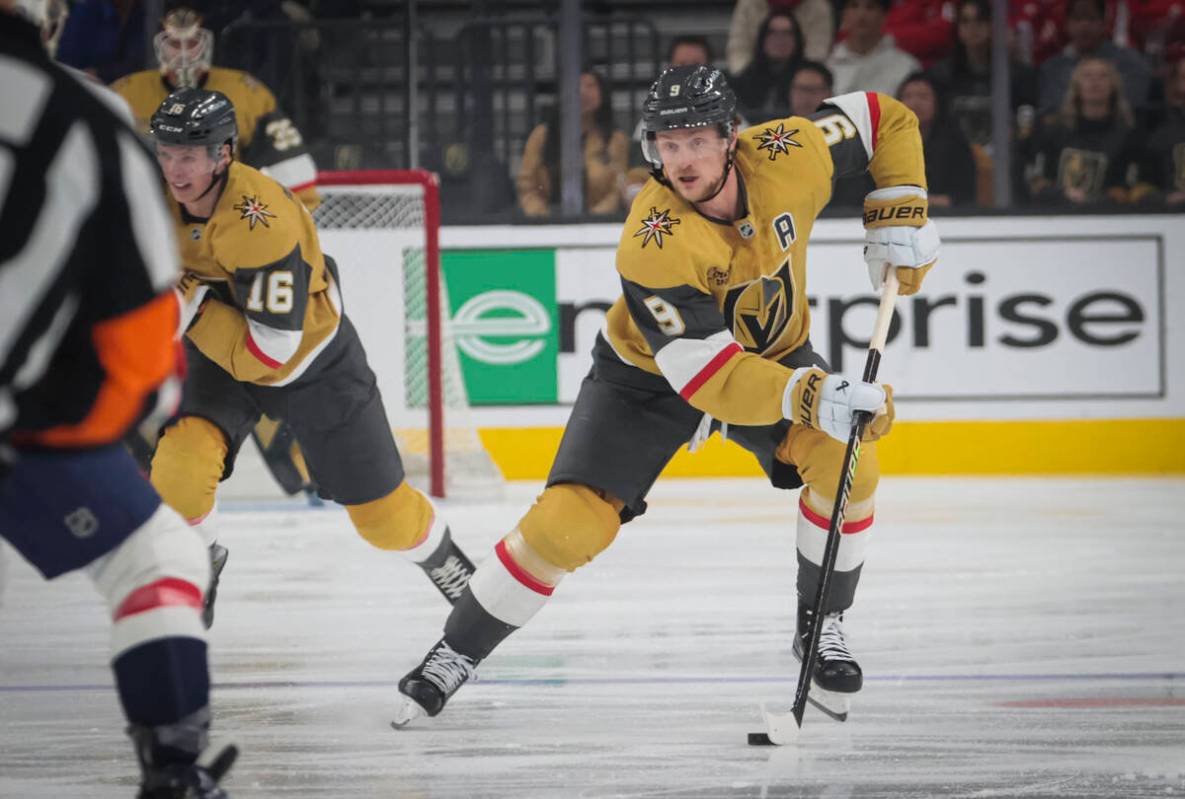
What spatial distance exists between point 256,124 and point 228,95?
120mm

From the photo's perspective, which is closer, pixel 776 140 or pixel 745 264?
pixel 745 264

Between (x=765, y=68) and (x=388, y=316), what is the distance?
184 cm

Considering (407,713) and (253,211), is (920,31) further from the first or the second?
(407,713)

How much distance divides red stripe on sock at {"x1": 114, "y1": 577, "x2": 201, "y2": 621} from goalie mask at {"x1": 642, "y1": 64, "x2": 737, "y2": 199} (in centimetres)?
122

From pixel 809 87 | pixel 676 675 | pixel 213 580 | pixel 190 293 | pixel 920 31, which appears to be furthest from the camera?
pixel 920 31

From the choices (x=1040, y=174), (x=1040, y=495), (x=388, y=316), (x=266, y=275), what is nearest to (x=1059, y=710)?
(x=266, y=275)

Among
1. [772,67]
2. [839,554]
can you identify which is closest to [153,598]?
[839,554]

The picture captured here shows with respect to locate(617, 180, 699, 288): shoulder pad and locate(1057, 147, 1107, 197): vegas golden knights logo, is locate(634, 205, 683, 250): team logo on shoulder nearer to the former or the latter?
locate(617, 180, 699, 288): shoulder pad

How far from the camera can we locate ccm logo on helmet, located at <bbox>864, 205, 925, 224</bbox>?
303 cm

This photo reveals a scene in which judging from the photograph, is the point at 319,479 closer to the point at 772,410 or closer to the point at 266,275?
the point at 266,275

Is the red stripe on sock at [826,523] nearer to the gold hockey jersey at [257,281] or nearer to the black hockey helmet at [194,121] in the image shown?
the gold hockey jersey at [257,281]

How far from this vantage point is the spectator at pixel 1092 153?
21.7ft

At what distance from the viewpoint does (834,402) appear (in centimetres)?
259

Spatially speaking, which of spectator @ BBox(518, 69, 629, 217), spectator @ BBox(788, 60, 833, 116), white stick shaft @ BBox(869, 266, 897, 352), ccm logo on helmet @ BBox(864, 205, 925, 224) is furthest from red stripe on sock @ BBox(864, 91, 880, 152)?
spectator @ BBox(518, 69, 629, 217)
